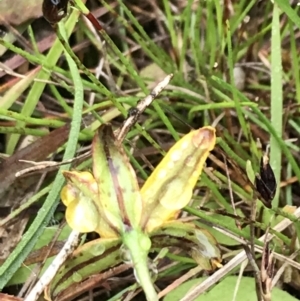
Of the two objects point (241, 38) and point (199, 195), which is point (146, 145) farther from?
point (241, 38)

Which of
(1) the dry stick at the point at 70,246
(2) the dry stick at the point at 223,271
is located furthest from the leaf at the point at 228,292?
(1) the dry stick at the point at 70,246

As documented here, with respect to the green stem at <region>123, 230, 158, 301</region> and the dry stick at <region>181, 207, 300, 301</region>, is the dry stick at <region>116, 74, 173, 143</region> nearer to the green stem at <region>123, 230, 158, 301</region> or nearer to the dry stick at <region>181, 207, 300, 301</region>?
the green stem at <region>123, 230, 158, 301</region>

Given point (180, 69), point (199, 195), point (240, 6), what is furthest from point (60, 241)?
point (240, 6)

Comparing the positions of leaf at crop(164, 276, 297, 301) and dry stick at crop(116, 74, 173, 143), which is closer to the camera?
dry stick at crop(116, 74, 173, 143)

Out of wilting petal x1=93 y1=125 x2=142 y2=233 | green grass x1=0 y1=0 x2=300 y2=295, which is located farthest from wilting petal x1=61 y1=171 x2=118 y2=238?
green grass x1=0 y1=0 x2=300 y2=295

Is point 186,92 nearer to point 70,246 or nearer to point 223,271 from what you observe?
point 223,271

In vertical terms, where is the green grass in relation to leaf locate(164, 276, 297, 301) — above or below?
above

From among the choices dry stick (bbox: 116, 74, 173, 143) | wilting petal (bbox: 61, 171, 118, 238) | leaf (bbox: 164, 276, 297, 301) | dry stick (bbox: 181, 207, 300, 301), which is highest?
dry stick (bbox: 116, 74, 173, 143)

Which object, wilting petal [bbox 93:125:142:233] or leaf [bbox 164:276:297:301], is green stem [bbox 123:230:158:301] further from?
leaf [bbox 164:276:297:301]
